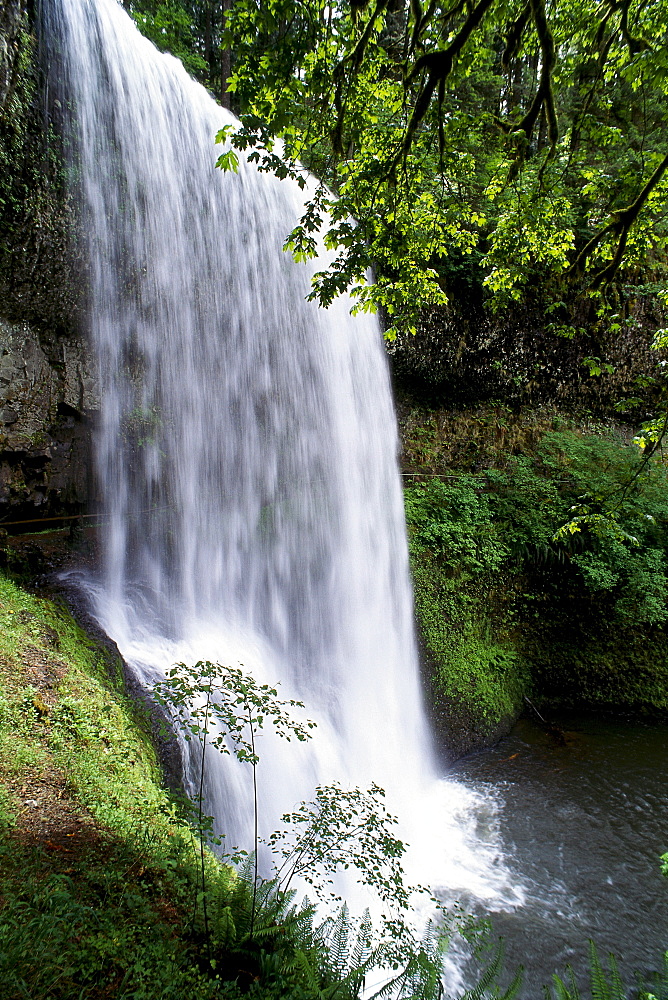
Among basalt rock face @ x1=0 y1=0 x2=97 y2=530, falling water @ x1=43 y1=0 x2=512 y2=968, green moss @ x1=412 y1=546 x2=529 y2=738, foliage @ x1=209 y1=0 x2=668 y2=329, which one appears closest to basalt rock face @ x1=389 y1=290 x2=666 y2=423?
falling water @ x1=43 y1=0 x2=512 y2=968

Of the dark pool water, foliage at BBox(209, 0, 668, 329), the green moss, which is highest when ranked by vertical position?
foliage at BBox(209, 0, 668, 329)

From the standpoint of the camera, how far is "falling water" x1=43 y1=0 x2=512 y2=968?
20.6 feet

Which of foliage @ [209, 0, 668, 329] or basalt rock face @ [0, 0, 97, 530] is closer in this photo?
foliage @ [209, 0, 668, 329]

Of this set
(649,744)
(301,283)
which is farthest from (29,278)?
(649,744)

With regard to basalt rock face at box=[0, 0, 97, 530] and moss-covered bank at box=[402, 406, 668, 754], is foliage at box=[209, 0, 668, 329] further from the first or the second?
moss-covered bank at box=[402, 406, 668, 754]

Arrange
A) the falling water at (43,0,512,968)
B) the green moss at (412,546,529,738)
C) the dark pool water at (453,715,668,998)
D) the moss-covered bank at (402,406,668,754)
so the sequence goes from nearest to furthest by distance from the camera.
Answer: the dark pool water at (453,715,668,998) < the falling water at (43,0,512,968) < the green moss at (412,546,529,738) < the moss-covered bank at (402,406,668,754)

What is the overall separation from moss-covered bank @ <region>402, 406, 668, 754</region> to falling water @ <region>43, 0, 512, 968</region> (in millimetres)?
710

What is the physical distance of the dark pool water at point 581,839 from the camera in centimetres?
419

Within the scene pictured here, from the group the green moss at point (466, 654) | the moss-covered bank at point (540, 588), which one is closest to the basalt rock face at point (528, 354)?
the moss-covered bank at point (540, 588)

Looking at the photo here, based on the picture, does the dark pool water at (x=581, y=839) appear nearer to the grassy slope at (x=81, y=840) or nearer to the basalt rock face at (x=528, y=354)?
the grassy slope at (x=81, y=840)

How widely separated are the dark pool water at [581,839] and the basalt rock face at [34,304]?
21.0ft

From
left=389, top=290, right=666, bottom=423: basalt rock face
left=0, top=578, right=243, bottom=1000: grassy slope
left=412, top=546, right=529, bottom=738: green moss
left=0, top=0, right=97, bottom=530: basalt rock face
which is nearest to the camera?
left=0, top=578, right=243, bottom=1000: grassy slope

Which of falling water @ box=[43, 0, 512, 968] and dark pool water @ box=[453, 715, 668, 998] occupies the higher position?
falling water @ box=[43, 0, 512, 968]

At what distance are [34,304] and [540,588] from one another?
8499 mm
